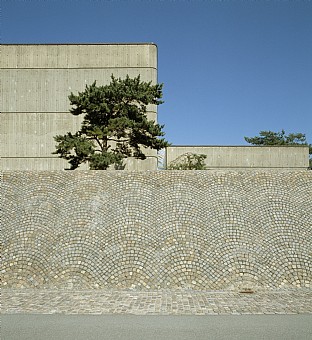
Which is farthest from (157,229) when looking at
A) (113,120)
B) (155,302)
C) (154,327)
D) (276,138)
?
(276,138)

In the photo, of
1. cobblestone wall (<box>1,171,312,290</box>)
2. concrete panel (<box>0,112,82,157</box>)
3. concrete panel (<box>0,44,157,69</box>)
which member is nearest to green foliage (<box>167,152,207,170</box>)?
concrete panel (<box>0,44,157,69</box>)

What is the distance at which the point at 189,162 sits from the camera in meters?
26.7

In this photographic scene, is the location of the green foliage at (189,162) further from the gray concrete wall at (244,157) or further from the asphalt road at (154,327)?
the asphalt road at (154,327)

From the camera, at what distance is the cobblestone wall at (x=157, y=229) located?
7.61m

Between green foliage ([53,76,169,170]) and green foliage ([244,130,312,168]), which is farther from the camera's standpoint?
green foliage ([244,130,312,168])

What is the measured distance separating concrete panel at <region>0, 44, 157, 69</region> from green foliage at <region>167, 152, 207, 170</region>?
862 cm

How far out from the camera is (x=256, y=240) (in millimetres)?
8484

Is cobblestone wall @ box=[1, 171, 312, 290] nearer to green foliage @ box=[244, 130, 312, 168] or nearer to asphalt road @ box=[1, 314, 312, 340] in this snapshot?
asphalt road @ box=[1, 314, 312, 340]

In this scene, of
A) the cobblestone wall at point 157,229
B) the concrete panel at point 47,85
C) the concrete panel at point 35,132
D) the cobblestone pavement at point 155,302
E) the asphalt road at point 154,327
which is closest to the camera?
the asphalt road at point 154,327

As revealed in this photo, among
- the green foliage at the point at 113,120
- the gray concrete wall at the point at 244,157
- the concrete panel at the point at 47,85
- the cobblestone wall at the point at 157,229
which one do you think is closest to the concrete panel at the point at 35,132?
the concrete panel at the point at 47,85

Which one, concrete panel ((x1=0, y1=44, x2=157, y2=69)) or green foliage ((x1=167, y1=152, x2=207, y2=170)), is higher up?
concrete panel ((x1=0, y1=44, x2=157, y2=69))

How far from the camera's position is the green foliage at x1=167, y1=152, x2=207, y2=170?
26.3 meters

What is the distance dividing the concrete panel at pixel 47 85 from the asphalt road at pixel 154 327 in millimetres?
23393

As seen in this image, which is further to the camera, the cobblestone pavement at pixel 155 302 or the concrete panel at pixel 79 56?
the concrete panel at pixel 79 56
